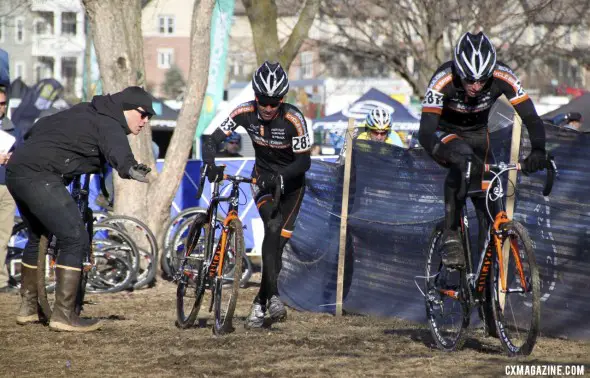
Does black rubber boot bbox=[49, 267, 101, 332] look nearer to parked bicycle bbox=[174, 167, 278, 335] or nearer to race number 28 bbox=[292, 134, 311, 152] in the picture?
parked bicycle bbox=[174, 167, 278, 335]

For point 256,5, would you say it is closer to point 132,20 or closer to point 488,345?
point 132,20

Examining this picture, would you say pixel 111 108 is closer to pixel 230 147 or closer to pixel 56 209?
pixel 56 209

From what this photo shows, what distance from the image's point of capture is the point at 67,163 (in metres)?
8.44

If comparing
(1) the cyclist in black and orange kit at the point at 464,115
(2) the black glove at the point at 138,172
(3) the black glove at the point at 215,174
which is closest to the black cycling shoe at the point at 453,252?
(1) the cyclist in black and orange kit at the point at 464,115

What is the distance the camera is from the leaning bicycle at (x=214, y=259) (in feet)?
28.3

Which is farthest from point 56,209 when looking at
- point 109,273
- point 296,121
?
point 109,273

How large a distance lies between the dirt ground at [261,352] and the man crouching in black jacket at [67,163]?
537 mm

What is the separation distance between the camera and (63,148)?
841cm

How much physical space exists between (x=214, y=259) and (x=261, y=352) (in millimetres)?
1392

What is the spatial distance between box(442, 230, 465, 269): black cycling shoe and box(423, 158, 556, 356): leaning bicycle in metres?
0.06

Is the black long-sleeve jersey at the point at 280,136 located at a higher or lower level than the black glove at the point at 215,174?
higher

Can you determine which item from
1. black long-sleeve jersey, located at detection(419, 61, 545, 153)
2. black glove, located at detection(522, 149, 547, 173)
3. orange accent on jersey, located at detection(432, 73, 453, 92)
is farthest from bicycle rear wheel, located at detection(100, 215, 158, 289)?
black glove, located at detection(522, 149, 547, 173)

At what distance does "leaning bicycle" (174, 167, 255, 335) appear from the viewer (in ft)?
28.3

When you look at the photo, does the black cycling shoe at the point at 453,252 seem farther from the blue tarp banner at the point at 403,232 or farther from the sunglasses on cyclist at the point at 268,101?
the sunglasses on cyclist at the point at 268,101
